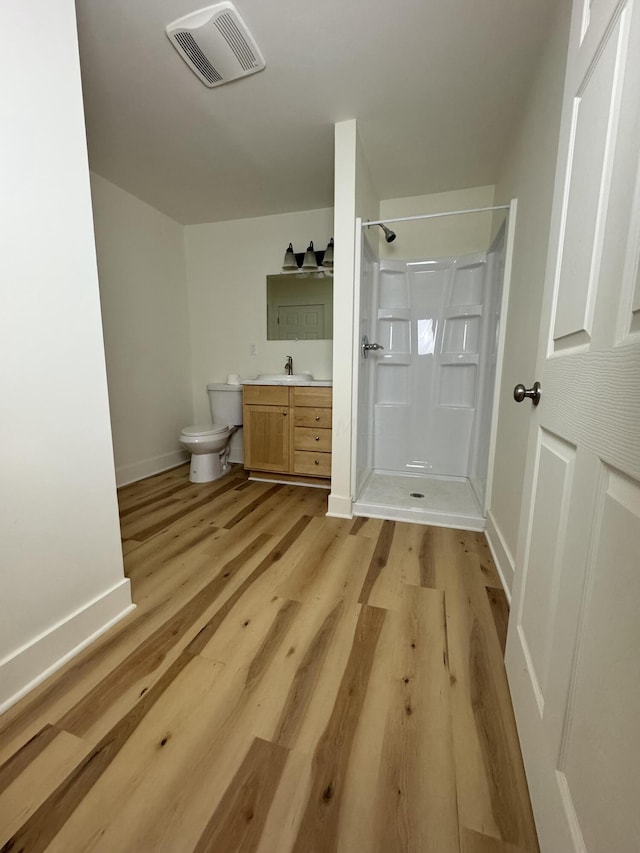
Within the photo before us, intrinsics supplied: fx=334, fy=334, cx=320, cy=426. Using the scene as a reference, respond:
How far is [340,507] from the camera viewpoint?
2109 millimetres

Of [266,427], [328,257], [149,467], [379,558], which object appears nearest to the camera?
[379,558]

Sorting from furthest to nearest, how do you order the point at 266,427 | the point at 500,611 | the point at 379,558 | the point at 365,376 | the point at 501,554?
the point at 266,427, the point at 365,376, the point at 379,558, the point at 501,554, the point at 500,611

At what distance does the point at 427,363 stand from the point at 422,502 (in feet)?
3.86

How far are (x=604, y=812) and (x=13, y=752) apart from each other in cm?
120

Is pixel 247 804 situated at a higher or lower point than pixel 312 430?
lower

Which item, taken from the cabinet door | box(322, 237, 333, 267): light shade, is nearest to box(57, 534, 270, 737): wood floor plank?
the cabinet door

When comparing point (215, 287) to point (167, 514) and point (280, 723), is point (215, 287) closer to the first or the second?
point (167, 514)

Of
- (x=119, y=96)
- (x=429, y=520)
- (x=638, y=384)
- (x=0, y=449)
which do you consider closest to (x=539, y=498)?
(x=638, y=384)

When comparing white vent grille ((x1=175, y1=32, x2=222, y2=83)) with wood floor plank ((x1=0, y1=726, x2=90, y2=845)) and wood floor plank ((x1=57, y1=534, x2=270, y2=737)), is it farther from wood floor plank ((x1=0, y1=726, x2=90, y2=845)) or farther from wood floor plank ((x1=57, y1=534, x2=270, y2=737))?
wood floor plank ((x1=0, y1=726, x2=90, y2=845))

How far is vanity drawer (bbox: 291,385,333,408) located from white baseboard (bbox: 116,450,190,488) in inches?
55.6

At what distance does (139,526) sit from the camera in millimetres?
1939

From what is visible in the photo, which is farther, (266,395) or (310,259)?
(310,259)

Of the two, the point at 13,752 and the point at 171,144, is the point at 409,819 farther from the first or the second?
the point at 171,144

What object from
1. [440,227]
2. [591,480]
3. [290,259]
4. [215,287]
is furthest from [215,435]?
[591,480]
